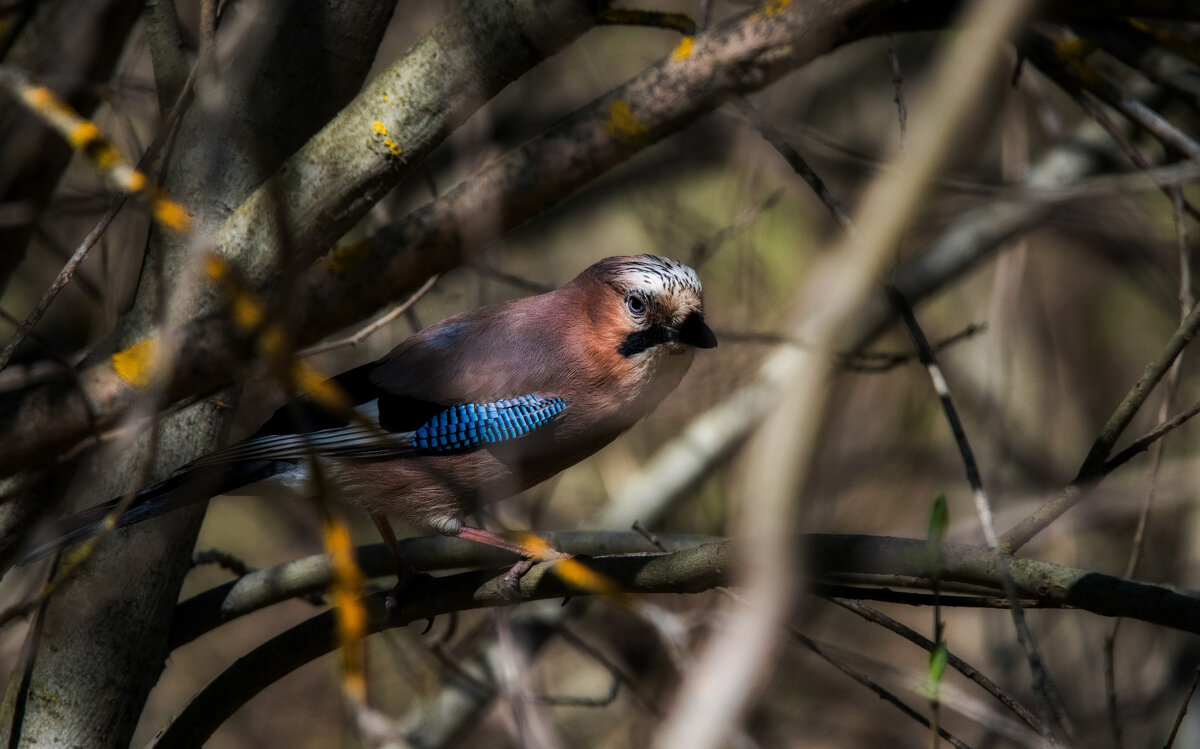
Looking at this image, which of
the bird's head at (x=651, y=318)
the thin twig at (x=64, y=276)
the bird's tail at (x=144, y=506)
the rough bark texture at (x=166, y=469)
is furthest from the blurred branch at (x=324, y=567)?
the thin twig at (x=64, y=276)

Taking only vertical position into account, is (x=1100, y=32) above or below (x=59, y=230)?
below

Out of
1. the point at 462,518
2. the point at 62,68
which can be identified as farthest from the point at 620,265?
the point at 62,68

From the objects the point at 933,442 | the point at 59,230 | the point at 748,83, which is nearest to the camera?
the point at 748,83

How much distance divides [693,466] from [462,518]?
6.48 feet

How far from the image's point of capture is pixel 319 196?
294 cm

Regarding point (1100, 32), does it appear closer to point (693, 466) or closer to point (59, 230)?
point (693, 466)

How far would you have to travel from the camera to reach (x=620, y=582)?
2.68 metres

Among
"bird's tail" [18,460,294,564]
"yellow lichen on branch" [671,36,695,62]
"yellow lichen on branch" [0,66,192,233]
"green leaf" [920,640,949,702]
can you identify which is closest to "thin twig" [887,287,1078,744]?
"green leaf" [920,640,949,702]

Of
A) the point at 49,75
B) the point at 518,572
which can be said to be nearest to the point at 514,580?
the point at 518,572

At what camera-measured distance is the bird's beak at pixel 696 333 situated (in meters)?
3.85

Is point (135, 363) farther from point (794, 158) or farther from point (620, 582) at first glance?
point (794, 158)

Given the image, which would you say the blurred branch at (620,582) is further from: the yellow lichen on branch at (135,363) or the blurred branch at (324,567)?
the yellow lichen on branch at (135,363)

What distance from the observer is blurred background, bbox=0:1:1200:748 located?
5469 millimetres

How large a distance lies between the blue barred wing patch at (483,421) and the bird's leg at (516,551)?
12.8 inches
